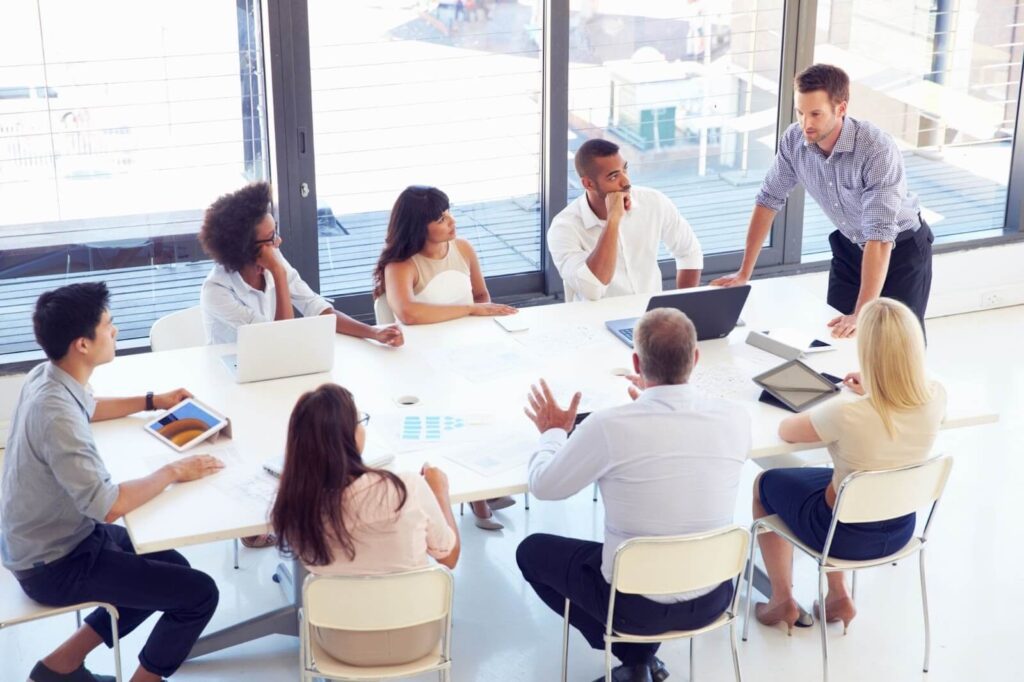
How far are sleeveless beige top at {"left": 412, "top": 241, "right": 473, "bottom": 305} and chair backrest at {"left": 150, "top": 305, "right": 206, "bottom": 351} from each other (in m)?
0.79

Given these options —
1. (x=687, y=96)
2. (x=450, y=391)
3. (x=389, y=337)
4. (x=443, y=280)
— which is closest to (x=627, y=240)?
(x=443, y=280)

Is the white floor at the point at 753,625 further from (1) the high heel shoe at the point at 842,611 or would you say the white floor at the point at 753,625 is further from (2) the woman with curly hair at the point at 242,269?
(2) the woman with curly hair at the point at 242,269

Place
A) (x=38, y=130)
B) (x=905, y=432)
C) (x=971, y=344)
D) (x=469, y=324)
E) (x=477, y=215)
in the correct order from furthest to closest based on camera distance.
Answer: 1. (x=971, y=344)
2. (x=477, y=215)
3. (x=38, y=130)
4. (x=469, y=324)
5. (x=905, y=432)

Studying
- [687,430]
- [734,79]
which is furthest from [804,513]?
[734,79]

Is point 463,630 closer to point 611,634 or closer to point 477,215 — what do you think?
point 611,634

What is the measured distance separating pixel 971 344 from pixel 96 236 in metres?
4.44

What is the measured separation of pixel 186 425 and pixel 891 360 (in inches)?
77.3

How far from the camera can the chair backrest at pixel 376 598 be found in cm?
279

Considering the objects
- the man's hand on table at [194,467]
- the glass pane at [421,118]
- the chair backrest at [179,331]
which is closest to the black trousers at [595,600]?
the man's hand on table at [194,467]

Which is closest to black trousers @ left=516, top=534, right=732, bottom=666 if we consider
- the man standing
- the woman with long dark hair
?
the woman with long dark hair

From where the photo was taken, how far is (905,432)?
333 cm

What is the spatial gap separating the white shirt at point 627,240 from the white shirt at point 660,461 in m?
1.68

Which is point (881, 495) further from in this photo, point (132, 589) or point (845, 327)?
point (132, 589)

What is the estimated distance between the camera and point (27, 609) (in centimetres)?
312
